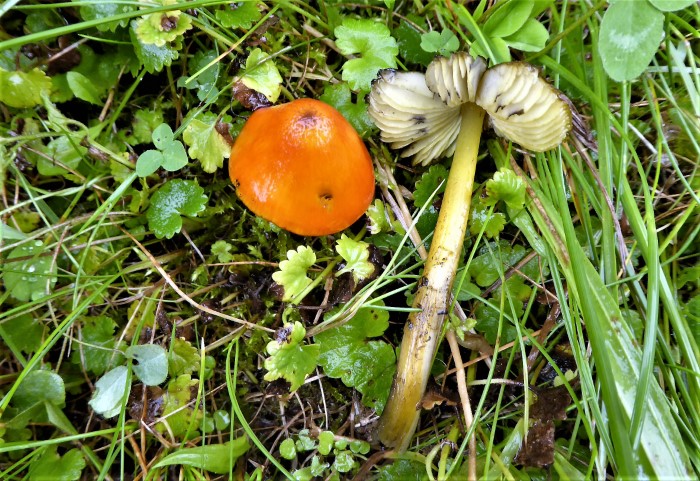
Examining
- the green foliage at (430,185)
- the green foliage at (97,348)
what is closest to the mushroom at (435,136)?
the green foliage at (430,185)

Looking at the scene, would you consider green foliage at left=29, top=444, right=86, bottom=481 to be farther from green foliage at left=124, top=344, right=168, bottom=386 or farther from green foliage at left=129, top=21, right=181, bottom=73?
green foliage at left=129, top=21, right=181, bottom=73

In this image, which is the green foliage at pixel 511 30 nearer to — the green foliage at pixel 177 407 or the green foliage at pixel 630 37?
the green foliage at pixel 630 37

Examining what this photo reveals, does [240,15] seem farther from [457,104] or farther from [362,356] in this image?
[362,356]

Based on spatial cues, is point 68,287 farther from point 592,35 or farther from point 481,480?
point 592,35

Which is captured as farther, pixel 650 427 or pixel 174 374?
pixel 174 374

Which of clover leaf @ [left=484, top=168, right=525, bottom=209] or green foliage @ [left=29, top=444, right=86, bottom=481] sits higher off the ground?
clover leaf @ [left=484, top=168, right=525, bottom=209]

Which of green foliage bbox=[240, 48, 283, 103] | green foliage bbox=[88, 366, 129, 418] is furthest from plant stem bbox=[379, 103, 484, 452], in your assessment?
green foliage bbox=[88, 366, 129, 418]

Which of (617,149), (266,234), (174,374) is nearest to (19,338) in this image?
(174,374)
